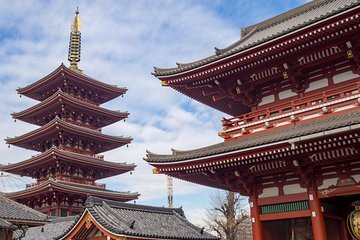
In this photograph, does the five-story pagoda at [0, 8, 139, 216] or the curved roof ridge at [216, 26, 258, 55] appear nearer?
the curved roof ridge at [216, 26, 258, 55]

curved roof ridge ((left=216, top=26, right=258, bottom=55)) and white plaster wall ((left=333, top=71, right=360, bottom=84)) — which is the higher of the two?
curved roof ridge ((left=216, top=26, right=258, bottom=55))

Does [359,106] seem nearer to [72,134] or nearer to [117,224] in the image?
[117,224]

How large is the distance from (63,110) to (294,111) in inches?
1082

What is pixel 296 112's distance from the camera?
45.2 feet

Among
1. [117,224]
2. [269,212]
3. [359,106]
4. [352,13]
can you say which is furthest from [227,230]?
[352,13]

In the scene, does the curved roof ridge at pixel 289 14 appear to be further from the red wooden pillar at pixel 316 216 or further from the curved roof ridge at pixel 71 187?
the curved roof ridge at pixel 71 187

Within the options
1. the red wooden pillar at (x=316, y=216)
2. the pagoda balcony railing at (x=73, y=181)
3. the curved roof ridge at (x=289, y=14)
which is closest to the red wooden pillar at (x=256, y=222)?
the red wooden pillar at (x=316, y=216)

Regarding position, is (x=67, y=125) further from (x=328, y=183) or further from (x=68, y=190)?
(x=328, y=183)

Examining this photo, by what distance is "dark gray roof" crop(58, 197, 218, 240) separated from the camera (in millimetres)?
17625

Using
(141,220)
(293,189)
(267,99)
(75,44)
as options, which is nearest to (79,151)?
(75,44)

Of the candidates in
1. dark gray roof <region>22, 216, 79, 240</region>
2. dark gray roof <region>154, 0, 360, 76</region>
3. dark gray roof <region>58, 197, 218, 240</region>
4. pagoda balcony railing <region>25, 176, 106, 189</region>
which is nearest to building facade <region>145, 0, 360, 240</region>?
dark gray roof <region>154, 0, 360, 76</region>

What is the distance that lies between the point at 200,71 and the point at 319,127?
5.49 metres

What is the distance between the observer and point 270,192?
559 inches

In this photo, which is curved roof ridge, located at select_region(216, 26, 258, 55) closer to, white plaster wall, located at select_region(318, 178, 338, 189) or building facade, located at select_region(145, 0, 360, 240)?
building facade, located at select_region(145, 0, 360, 240)
